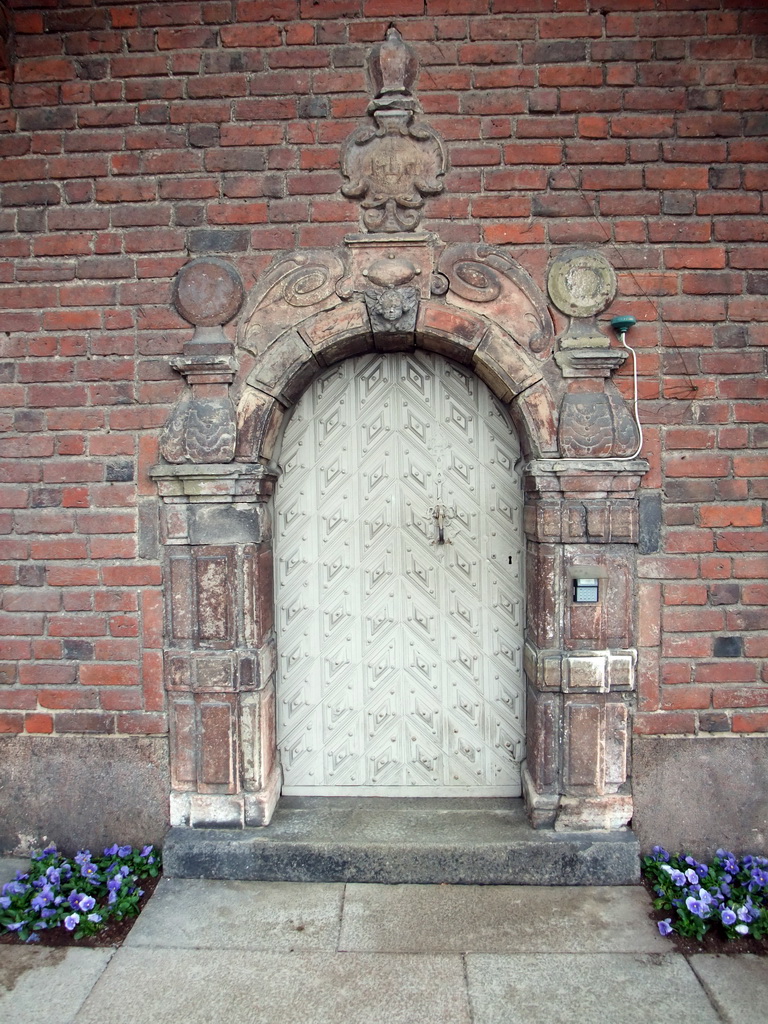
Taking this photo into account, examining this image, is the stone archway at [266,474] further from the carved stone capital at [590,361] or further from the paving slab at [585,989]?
the paving slab at [585,989]

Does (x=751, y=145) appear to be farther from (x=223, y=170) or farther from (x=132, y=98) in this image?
(x=132, y=98)

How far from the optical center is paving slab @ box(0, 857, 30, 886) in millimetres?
3107

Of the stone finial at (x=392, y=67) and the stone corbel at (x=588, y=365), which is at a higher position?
the stone finial at (x=392, y=67)

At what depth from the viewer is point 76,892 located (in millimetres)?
2934

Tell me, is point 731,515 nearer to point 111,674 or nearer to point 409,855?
point 409,855

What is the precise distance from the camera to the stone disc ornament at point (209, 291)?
311 cm

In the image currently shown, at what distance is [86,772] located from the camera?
3221 millimetres

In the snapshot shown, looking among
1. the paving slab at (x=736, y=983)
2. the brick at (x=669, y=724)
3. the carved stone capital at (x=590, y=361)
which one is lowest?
the paving slab at (x=736, y=983)

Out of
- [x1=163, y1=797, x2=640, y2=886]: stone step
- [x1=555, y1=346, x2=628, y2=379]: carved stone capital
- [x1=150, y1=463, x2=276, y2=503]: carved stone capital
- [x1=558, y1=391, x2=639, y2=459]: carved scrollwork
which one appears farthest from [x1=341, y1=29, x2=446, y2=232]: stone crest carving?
[x1=163, y1=797, x2=640, y2=886]: stone step

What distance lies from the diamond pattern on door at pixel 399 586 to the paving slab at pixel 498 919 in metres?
Answer: 0.54

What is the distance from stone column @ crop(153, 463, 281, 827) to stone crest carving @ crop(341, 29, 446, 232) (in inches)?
52.9

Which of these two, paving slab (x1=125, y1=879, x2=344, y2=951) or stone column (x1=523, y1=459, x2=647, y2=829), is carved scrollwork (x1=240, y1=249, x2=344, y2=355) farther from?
paving slab (x1=125, y1=879, x2=344, y2=951)

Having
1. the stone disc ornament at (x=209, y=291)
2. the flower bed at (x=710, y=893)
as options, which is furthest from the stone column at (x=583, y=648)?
the stone disc ornament at (x=209, y=291)

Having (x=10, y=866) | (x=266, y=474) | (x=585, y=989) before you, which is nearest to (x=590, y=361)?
(x=266, y=474)
